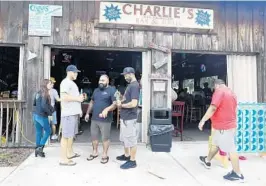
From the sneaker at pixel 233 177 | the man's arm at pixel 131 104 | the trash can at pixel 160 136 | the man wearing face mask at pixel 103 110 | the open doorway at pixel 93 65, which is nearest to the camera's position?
the sneaker at pixel 233 177

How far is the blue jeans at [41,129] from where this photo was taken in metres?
5.52

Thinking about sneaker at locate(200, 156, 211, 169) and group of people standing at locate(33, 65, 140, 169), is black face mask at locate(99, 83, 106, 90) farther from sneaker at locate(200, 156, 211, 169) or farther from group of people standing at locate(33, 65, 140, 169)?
sneaker at locate(200, 156, 211, 169)

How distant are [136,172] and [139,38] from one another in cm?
341

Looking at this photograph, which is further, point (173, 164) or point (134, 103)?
point (173, 164)

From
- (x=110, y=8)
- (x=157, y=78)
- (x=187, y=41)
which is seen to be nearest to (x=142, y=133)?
(x=157, y=78)

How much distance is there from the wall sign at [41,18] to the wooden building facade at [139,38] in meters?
0.11

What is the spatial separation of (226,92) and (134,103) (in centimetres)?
158

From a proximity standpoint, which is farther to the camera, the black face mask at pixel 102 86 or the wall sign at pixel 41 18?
the wall sign at pixel 41 18

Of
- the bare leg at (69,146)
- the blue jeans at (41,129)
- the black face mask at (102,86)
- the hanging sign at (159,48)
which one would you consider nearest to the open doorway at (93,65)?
the hanging sign at (159,48)

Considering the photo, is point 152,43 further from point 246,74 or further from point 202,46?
point 246,74

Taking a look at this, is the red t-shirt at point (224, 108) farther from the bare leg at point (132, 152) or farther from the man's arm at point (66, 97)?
the man's arm at point (66, 97)

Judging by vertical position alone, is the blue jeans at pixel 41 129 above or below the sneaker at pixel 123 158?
above

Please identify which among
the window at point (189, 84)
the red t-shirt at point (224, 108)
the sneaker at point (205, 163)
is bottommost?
the sneaker at point (205, 163)

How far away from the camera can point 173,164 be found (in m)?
5.35
